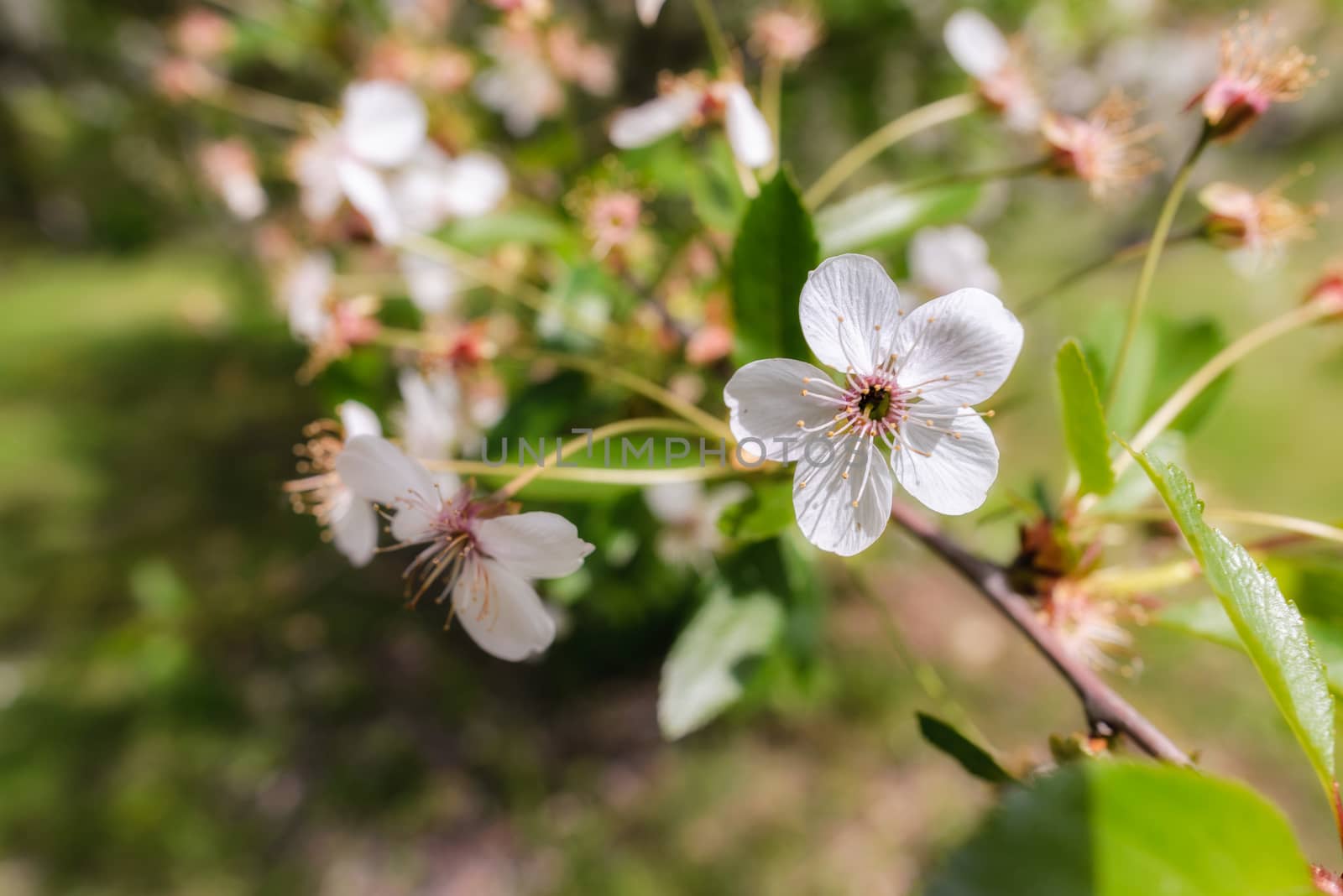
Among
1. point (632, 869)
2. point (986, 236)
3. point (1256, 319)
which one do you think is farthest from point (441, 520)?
point (1256, 319)

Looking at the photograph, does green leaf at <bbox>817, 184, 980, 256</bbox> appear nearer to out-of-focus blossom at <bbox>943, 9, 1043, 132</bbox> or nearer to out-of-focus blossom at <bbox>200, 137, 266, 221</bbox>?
out-of-focus blossom at <bbox>943, 9, 1043, 132</bbox>

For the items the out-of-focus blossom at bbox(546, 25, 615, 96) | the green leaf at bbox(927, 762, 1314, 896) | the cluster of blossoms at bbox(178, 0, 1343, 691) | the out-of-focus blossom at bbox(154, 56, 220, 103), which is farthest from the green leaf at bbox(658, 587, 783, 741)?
the out-of-focus blossom at bbox(154, 56, 220, 103)

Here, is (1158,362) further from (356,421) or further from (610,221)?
(356,421)

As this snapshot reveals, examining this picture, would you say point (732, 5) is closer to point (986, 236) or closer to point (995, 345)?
point (986, 236)

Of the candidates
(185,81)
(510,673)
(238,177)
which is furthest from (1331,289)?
(510,673)

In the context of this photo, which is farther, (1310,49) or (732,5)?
(1310,49)

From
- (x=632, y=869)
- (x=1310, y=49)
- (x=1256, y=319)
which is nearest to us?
(x=632, y=869)
